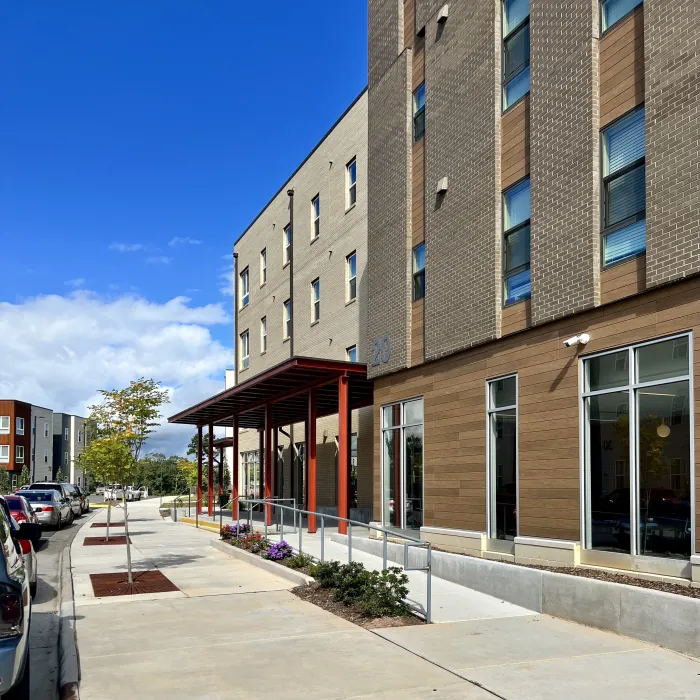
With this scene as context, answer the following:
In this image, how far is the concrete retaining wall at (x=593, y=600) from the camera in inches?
345

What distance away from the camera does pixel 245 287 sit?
38.9 meters

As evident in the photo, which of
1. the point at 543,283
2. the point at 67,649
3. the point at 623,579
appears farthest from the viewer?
the point at 543,283

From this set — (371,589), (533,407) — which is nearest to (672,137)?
(533,407)

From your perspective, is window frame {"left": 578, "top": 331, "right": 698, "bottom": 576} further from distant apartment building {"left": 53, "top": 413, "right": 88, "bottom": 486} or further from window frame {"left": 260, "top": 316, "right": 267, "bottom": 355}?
distant apartment building {"left": 53, "top": 413, "right": 88, "bottom": 486}

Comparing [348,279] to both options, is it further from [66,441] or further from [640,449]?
[66,441]

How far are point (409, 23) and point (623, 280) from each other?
9.67 m

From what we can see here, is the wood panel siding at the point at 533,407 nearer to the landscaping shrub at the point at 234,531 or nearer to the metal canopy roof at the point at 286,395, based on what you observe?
the metal canopy roof at the point at 286,395

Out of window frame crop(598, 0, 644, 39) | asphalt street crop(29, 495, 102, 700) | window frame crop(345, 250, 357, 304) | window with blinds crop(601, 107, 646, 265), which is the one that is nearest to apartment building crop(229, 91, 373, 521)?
window frame crop(345, 250, 357, 304)

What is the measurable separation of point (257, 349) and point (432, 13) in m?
21.1

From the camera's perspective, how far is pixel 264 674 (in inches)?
311

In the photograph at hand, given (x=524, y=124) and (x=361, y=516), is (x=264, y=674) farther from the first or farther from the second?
(x=361, y=516)

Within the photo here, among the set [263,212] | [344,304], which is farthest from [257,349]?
[344,304]

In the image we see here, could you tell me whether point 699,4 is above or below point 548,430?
above

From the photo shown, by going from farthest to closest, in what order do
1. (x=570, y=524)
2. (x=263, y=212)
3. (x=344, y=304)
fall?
1. (x=263, y=212)
2. (x=344, y=304)
3. (x=570, y=524)
